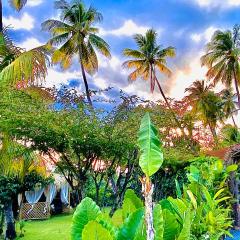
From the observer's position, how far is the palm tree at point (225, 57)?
79.8 ft

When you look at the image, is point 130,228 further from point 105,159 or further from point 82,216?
point 105,159

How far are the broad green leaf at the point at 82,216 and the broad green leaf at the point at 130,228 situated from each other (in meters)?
0.19

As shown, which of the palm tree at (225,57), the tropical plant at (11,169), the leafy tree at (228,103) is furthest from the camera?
the leafy tree at (228,103)

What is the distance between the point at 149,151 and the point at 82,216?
0.66 m

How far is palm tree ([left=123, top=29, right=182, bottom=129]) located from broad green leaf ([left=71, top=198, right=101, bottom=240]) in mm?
22261

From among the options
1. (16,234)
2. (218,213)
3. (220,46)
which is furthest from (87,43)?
(218,213)

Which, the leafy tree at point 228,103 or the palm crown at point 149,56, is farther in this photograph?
the leafy tree at point 228,103

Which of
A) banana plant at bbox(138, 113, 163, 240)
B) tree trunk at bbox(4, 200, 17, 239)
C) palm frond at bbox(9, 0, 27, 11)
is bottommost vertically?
tree trunk at bbox(4, 200, 17, 239)

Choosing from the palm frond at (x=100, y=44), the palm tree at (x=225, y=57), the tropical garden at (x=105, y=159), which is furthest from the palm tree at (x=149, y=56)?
the tropical garden at (x=105, y=159)

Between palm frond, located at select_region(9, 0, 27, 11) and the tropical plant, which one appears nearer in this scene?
the tropical plant

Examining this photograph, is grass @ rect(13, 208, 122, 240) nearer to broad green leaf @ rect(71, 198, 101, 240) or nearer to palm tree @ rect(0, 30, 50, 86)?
palm tree @ rect(0, 30, 50, 86)

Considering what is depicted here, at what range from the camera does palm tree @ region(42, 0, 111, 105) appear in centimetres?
2092

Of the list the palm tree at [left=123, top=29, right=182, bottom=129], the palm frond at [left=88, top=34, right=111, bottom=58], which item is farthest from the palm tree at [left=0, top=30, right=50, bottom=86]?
the palm tree at [left=123, top=29, right=182, bottom=129]

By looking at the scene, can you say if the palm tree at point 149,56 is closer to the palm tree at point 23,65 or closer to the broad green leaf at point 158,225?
the palm tree at point 23,65
